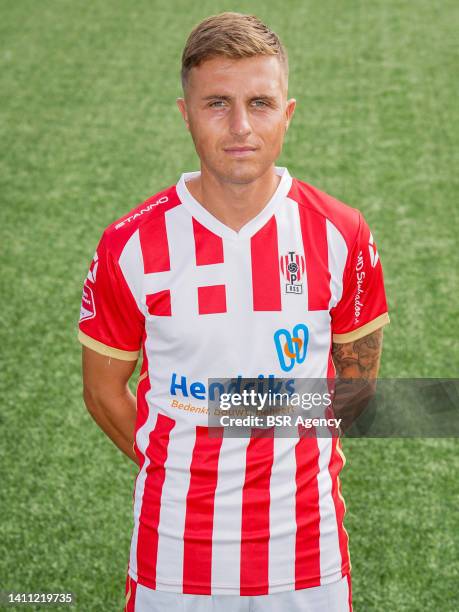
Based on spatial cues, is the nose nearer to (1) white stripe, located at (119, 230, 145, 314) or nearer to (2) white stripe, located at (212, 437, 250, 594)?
(1) white stripe, located at (119, 230, 145, 314)

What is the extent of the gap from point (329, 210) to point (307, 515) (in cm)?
65

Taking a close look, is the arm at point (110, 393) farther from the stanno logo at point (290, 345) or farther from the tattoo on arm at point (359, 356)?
the tattoo on arm at point (359, 356)

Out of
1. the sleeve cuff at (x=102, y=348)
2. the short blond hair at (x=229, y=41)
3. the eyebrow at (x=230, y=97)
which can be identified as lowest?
the sleeve cuff at (x=102, y=348)

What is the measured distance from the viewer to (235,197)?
1.83 meters

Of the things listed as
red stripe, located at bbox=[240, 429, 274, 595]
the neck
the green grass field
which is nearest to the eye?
the neck

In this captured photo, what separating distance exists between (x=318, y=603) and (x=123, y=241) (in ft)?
2.81

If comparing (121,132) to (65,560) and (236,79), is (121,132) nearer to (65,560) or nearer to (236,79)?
(65,560)

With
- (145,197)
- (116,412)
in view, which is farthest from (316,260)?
(145,197)

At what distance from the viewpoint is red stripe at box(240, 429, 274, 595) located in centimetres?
181

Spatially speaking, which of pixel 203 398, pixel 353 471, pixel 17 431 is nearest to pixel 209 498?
pixel 203 398

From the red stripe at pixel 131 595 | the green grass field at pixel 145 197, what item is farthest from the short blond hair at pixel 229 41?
the green grass field at pixel 145 197

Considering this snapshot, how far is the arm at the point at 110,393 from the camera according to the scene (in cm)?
194

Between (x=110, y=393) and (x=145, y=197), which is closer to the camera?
(x=110, y=393)

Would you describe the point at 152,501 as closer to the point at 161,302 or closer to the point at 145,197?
the point at 161,302
